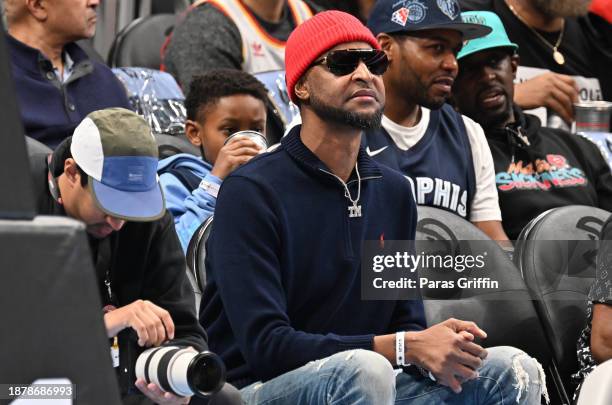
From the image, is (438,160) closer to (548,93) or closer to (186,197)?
(186,197)

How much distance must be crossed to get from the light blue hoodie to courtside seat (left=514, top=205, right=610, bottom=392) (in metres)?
1.13

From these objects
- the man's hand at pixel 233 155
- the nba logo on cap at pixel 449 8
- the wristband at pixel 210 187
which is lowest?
the wristband at pixel 210 187

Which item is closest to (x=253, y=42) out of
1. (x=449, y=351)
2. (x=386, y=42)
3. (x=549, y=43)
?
(x=386, y=42)

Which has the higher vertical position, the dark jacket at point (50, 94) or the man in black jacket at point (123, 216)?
the man in black jacket at point (123, 216)

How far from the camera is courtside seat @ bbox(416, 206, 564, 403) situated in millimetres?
3920

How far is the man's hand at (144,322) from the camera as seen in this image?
293cm

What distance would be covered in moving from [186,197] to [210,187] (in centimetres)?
15

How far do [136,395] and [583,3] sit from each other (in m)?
3.90

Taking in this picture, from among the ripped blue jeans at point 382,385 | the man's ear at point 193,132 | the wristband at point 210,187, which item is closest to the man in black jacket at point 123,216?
the ripped blue jeans at point 382,385

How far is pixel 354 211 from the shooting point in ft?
11.4

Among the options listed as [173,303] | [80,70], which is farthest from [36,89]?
[173,303]

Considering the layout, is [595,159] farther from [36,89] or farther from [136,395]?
A: [136,395]

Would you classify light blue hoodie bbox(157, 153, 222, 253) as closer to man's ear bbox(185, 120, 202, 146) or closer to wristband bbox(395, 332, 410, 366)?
man's ear bbox(185, 120, 202, 146)

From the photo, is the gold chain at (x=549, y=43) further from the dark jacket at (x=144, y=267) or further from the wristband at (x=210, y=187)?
the dark jacket at (x=144, y=267)
